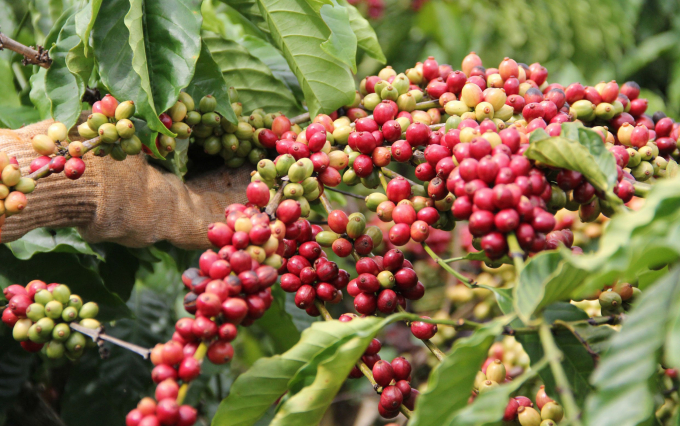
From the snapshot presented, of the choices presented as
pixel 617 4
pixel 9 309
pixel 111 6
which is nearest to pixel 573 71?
pixel 617 4

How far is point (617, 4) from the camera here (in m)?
2.59

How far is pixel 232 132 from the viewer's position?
100 centimetres

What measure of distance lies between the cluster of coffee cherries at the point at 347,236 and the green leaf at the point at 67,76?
0.46 meters

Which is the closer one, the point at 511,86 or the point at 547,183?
the point at 547,183

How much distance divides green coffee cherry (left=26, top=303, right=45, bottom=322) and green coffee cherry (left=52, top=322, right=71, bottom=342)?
0.09 feet

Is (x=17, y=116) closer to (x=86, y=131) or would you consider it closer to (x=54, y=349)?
(x=86, y=131)

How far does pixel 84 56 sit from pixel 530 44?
221cm

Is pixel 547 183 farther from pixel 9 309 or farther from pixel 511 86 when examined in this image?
pixel 9 309

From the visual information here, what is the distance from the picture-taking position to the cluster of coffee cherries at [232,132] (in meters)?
0.94

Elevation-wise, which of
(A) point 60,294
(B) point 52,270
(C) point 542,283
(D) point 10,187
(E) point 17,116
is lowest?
(B) point 52,270

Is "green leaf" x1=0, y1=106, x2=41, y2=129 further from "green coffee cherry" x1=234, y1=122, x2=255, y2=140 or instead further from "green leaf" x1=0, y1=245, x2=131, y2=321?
"green coffee cherry" x1=234, y1=122, x2=255, y2=140

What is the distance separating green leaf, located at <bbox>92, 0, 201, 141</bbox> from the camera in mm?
831

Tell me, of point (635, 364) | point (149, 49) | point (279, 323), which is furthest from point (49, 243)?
Answer: point (635, 364)

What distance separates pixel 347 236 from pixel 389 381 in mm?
240
